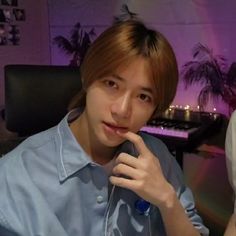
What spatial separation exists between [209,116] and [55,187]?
5.86ft

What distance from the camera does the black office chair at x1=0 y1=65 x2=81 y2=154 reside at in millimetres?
1616

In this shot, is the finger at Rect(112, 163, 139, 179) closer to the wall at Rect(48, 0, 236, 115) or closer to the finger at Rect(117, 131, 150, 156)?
the finger at Rect(117, 131, 150, 156)

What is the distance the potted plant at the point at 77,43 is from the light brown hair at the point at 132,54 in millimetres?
2074

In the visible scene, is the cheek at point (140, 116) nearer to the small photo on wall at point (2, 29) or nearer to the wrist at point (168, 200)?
the wrist at point (168, 200)

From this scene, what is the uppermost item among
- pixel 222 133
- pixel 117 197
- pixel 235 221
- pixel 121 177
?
pixel 121 177

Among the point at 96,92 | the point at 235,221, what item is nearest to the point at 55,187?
the point at 96,92

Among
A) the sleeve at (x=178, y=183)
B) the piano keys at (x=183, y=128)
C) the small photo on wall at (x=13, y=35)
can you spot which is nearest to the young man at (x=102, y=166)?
the sleeve at (x=178, y=183)

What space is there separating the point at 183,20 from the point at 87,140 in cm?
182

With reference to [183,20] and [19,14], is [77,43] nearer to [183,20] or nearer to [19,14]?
[19,14]

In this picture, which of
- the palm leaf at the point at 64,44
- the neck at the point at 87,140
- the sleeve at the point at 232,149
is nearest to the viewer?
the neck at the point at 87,140

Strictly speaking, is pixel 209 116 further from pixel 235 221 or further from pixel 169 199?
pixel 169 199

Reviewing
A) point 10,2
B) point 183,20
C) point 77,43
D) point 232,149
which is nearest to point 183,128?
point 183,20

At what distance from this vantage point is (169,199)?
98cm

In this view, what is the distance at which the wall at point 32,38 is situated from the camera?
3107 mm
